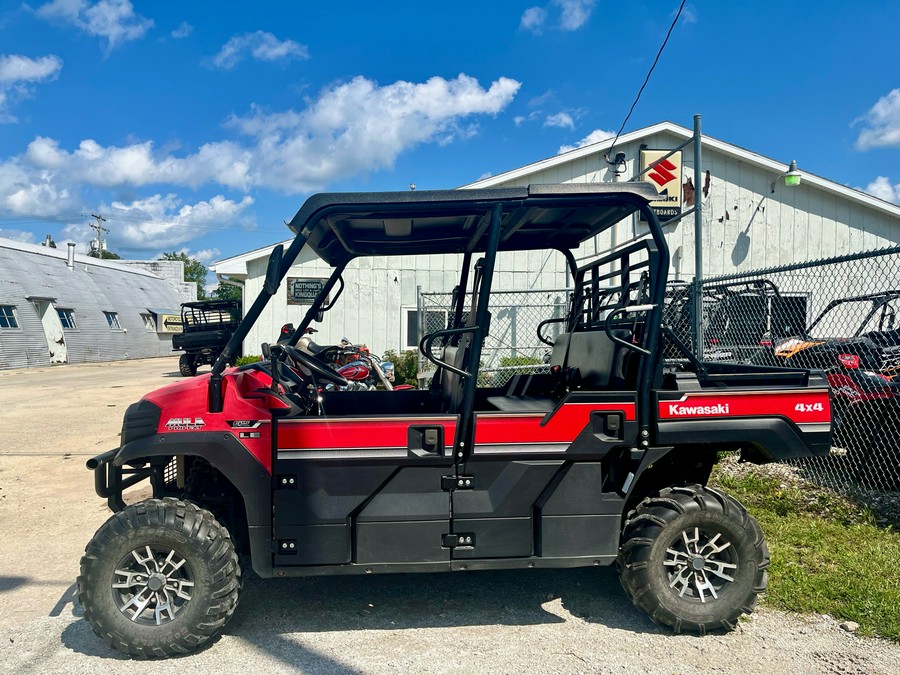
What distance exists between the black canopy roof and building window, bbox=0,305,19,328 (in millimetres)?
23622

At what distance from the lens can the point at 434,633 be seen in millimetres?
3412

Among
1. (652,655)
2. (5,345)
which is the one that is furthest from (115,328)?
(652,655)

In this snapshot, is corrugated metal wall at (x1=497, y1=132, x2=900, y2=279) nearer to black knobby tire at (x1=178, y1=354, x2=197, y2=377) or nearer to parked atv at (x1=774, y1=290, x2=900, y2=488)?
parked atv at (x1=774, y1=290, x2=900, y2=488)

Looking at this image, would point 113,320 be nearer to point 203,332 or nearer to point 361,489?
point 203,332

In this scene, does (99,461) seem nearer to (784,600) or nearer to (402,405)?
(402,405)

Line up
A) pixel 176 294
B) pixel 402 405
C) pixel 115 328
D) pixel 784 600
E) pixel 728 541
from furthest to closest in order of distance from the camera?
pixel 176 294 < pixel 115 328 < pixel 402 405 < pixel 784 600 < pixel 728 541

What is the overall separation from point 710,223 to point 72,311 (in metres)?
24.8

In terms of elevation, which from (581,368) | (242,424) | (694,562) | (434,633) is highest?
(581,368)

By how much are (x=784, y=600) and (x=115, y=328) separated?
3141cm

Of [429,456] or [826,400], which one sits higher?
[826,400]

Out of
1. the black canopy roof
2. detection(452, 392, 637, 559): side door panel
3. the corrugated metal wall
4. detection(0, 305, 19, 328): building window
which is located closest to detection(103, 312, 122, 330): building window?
detection(0, 305, 19, 328): building window

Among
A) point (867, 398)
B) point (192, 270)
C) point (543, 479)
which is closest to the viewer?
point (543, 479)

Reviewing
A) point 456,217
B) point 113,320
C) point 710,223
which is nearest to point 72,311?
point 113,320

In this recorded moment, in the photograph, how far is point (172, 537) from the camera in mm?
3195
